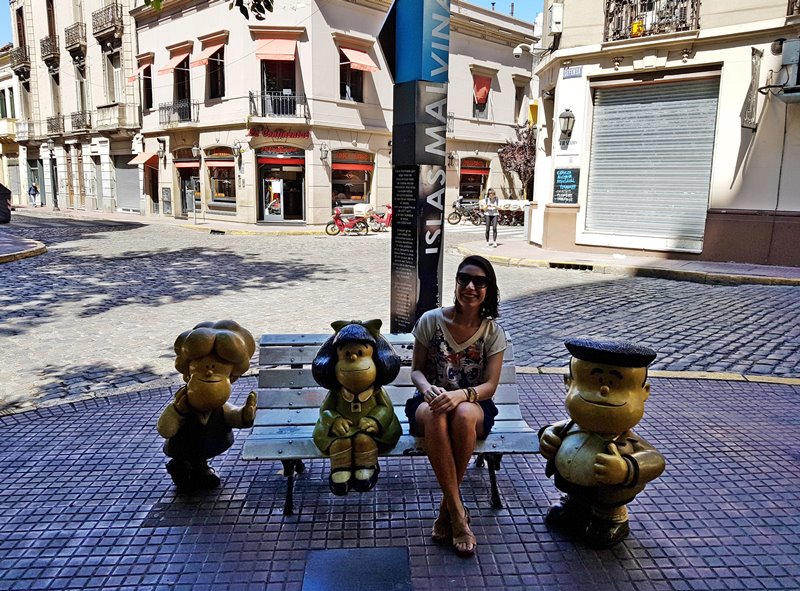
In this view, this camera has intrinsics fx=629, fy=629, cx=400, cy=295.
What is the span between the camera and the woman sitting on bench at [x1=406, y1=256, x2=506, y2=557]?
9.86 ft

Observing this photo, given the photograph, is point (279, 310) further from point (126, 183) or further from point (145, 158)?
point (126, 183)

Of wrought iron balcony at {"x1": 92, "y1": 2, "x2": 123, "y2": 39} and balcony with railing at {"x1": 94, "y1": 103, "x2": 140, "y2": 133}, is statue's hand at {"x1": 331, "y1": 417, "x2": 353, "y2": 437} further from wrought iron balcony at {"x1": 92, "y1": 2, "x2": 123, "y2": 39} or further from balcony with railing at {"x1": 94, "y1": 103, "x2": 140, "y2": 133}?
wrought iron balcony at {"x1": 92, "y1": 2, "x2": 123, "y2": 39}

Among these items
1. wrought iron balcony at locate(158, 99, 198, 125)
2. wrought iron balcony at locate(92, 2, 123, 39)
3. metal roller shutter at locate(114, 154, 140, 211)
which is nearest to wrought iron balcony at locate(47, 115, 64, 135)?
metal roller shutter at locate(114, 154, 140, 211)

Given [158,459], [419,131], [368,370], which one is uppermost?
[419,131]

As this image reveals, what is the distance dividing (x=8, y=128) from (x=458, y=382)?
47747 mm

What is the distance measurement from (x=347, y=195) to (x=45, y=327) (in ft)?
62.9

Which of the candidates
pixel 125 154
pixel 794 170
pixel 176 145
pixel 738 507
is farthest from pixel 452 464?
pixel 125 154

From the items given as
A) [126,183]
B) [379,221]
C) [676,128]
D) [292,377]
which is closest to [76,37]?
[126,183]

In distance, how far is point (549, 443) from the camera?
10.1ft

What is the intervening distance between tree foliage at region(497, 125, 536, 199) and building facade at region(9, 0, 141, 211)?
17894 mm

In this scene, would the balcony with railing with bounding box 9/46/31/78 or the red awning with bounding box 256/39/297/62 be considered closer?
the red awning with bounding box 256/39/297/62

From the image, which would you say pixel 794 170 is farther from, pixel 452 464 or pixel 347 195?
pixel 347 195

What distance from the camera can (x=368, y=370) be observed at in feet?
10.4

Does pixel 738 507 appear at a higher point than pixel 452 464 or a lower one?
lower
